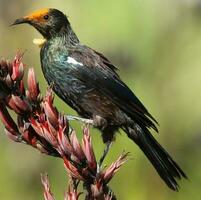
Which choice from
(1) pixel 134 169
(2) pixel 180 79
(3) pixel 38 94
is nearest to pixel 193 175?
(1) pixel 134 169

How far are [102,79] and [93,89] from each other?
0.09 meters

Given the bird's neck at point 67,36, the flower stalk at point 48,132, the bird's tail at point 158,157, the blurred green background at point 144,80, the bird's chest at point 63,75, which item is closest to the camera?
the flower stalk at point 48,132

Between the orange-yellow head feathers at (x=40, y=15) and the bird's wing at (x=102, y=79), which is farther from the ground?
the orange-yellow head feathers at (x=40, y=15)

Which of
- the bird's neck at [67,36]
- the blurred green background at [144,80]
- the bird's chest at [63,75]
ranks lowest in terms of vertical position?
the blurred green background at [144,80]

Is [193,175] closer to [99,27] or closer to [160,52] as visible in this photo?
[160,52]

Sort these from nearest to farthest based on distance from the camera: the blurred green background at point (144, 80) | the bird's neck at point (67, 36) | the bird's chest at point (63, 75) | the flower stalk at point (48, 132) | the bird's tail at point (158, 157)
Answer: the flower stalk at point (48, 132)
the bird's tail at point (158, 157)
the bird's chest at point (63, 75)
the bird's neck at point (67, 36)
the blurred green background at point (144, 80)

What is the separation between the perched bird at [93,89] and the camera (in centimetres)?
461

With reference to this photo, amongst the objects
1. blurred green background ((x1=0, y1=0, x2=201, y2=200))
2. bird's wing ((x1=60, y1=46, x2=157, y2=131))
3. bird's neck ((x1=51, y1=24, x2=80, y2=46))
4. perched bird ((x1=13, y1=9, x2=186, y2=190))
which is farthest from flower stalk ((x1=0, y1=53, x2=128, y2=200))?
blurred green background ((x1=0, y1=0, x2=201, y2=200))

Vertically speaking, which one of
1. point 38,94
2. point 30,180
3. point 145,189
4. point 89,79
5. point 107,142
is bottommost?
point 30,180

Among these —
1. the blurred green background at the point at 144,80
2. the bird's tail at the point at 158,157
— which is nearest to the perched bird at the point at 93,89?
the bird's tail at the point at 158,157

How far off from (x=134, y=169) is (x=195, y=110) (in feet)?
4.15

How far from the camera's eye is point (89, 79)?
469cm

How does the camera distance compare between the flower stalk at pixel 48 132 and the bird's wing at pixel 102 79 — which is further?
the bird's wing at pixel 102 79

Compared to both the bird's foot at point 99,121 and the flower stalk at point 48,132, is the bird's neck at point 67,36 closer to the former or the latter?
the bird's foot at point 99,121
